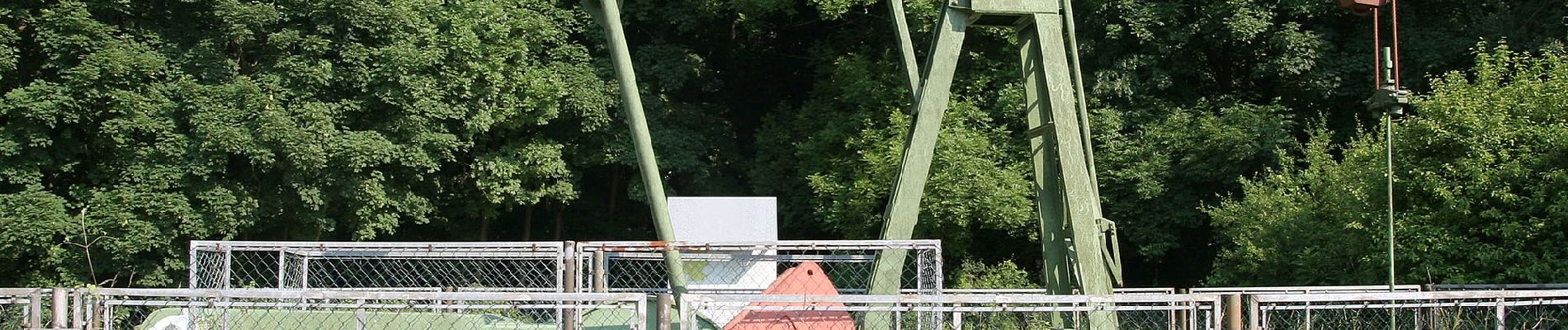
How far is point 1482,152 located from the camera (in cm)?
1148

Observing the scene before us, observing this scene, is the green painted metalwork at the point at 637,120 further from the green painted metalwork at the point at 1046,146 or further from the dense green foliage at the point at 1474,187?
the dense green foliage at the point at 1474,187

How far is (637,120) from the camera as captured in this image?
19.9 ft

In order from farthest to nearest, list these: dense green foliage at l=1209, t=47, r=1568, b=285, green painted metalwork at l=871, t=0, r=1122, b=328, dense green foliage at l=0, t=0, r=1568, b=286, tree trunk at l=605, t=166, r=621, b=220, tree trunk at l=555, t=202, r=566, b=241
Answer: tree trunk at l=605, t=166, r=621, b=220
tree trunk at l=555, t=202, r=566, b=241
dense green foliage at l=0, t=0, r=1568, b=286
dense green foliage at l=1209, t=47, r=1568, b=285
green painted metalwork at l=871, t=0, r=1122, b=328

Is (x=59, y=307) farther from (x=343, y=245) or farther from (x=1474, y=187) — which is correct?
(x=1474, y=187)

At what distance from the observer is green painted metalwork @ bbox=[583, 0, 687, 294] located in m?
6.04

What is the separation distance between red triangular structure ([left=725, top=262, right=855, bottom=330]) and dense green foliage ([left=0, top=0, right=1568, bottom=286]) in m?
9.03

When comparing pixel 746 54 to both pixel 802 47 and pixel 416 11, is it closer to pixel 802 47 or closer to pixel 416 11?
pixel 802 47

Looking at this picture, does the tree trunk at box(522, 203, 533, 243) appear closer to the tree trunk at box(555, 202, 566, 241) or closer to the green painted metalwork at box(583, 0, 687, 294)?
the tree trunk at box(555, 202, 566, 241)

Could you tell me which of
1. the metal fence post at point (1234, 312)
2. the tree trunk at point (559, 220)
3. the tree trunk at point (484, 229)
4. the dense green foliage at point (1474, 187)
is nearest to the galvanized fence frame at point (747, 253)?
the metal fence post at point (1234, 312)

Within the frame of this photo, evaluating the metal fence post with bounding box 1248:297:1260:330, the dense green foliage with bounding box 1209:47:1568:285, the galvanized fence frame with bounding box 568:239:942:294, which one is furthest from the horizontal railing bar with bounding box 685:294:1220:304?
the dense green foliage with bounding box 1209:47:1568:285

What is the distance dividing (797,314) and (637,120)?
5.17 ft

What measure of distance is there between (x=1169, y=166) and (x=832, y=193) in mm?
4878

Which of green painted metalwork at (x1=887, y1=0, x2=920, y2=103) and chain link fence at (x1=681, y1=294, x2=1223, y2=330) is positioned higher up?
green painted metalwork at (x1=887, y1=0, x2=920, y2=103)

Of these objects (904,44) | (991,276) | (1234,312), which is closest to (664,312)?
(1234,312)
